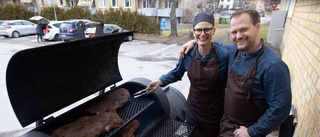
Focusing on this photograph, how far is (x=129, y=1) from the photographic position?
25.2 m

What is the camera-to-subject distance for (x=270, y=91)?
4.41ft

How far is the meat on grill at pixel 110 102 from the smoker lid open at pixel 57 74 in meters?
0.15

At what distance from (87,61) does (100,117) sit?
57 centimetres

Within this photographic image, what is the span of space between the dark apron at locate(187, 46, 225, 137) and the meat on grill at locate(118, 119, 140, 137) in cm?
64

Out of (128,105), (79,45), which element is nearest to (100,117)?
(128,105)

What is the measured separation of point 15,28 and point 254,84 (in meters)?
18.2

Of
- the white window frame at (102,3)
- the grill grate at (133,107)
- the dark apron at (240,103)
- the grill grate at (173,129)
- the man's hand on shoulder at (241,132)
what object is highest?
the white window frame at (102,3)

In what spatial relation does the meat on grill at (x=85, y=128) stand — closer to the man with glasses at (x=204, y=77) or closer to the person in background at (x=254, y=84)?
the man with glasses at (x=204, y=77)

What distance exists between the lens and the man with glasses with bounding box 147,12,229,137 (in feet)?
6.25

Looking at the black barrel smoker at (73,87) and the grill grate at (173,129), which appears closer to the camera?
the black barrel smoker at (73,87)

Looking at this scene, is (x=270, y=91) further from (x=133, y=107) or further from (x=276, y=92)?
(x=133, y=107)

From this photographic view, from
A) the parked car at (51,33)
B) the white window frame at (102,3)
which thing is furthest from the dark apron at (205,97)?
the white window frame at (102,3)

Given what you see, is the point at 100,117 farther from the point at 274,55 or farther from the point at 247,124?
the point at 274,55

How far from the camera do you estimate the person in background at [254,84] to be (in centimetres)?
132
